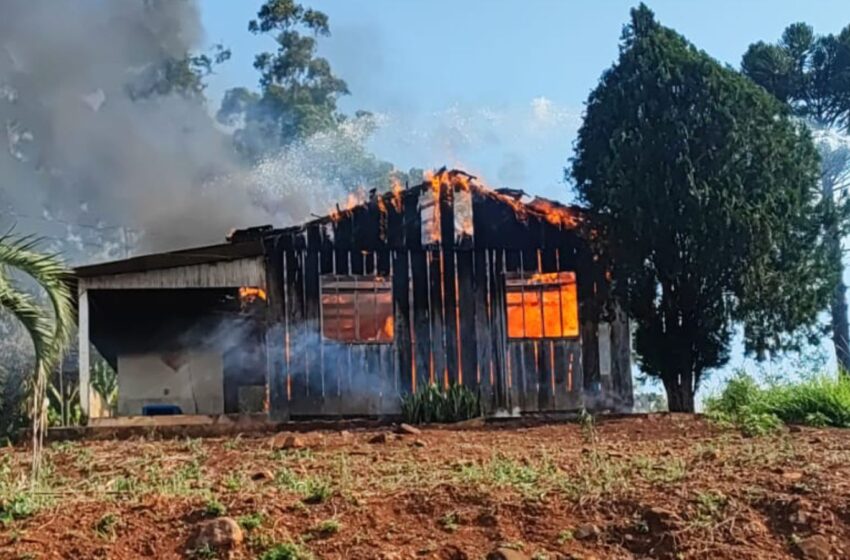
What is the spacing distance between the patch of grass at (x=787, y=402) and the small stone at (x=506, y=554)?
524 centimetres

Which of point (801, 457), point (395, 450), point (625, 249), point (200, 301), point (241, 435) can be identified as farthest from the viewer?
point (200, 301)

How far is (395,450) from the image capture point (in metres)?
9.77

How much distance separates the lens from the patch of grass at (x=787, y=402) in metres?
11.4

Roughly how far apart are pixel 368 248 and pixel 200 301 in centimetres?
460

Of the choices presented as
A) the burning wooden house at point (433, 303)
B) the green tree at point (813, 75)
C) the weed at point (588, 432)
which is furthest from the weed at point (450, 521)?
the green tree at point (813, 75)

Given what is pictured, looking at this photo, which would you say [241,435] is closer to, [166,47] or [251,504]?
[251,504]

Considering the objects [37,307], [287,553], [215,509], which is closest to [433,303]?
[37,307]

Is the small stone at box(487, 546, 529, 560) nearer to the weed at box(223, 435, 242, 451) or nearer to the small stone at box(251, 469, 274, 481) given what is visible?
the small stone at box(251, 469, 274, 481)

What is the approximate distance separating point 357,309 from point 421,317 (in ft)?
3.18

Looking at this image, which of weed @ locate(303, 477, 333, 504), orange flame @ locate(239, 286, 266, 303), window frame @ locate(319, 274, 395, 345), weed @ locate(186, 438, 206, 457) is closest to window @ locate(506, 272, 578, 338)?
window frame @ locate(319, 274, 395, 345)

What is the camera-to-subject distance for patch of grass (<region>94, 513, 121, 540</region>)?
6.80m

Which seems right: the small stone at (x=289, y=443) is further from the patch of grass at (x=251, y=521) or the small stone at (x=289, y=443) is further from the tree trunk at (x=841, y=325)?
the tree trunk at (x=841, y=325)

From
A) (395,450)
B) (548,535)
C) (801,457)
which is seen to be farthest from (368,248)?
(548,535)

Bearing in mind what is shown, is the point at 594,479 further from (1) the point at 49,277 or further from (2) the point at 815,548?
(1) the point at 49,277
